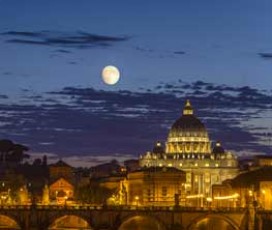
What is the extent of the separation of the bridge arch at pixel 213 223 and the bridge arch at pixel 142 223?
3.32m

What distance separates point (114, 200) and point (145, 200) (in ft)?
34.4

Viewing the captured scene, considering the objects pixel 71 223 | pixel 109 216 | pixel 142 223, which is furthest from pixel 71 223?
pixel 109 216

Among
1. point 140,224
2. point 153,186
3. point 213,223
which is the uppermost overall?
point 153,186

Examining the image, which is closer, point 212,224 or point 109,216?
point 109,216

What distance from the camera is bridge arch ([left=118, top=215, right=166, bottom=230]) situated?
345 feet

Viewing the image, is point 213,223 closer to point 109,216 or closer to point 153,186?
point 109,216

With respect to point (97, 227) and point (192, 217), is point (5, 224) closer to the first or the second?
point (97, 227)

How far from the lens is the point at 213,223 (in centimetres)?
11369

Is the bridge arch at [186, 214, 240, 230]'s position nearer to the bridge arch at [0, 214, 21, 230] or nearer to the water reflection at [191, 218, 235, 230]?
the water reflection at [191, 218, 235, 230]

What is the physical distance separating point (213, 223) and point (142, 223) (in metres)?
10.6

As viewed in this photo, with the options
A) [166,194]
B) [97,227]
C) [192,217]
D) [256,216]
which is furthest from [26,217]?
[166,194]

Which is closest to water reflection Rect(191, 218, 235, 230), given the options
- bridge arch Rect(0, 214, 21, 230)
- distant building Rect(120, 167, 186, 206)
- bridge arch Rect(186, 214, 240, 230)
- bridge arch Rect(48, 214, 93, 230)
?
bridge arch Rect(186, 214, 240, 230)

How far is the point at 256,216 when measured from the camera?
9700 centimetres

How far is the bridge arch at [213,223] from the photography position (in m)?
100
